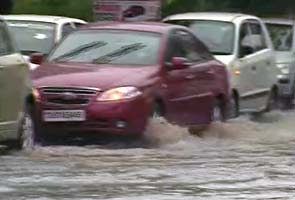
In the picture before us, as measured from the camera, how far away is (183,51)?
51.6ft

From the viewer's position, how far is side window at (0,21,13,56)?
13047 millimetres

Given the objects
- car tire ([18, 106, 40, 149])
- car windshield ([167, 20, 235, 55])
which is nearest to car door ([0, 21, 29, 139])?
car tire ([18, 106, 40, 149])

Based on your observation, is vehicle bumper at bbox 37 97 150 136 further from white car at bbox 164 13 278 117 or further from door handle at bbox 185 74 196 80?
white car at bbox 164 13 278 117

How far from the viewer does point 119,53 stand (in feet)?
49.0

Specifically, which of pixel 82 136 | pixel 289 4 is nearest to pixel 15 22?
pixel 82 136

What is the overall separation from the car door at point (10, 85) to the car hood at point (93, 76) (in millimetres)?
767

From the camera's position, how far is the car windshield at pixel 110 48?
14.8 metres

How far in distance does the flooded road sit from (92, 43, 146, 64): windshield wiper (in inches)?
44.1

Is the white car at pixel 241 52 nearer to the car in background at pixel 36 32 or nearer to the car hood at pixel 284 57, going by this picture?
the car in background at pixel 36 32

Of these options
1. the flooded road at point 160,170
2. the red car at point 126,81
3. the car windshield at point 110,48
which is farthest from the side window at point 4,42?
the car windshield at point 110,48

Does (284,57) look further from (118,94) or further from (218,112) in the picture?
(118,94)

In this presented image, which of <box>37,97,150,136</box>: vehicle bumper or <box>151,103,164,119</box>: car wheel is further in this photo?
<box>151,103,164,119</box>: car wheel

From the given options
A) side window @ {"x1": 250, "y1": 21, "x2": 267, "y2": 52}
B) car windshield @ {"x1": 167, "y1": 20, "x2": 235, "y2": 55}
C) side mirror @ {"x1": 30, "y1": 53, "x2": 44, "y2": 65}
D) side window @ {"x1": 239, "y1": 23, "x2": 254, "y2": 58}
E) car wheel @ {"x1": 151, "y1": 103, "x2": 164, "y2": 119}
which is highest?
side mirror @ {"x1": 30, "y1": 53, "x2": 44, "y2": 65}

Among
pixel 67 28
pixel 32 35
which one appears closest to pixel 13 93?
pixel 32 35
